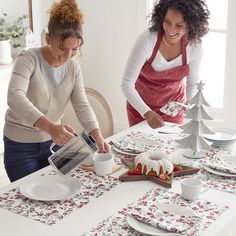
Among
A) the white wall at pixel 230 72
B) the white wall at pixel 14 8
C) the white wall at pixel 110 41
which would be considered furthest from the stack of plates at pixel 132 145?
the white wall at pixel 14 8

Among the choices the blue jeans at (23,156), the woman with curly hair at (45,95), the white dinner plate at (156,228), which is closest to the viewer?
the white dinner plate at (156,228)

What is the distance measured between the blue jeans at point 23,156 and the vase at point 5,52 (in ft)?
5.71

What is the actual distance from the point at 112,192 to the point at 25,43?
8.37 ft

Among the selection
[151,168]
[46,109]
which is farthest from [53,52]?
[151,168]

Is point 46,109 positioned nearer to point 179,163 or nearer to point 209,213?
point 179,163

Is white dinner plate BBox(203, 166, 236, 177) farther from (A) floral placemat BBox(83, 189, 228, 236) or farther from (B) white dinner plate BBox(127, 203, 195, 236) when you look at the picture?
(B) white dinner plate BBox(127, 203, 195, 236)

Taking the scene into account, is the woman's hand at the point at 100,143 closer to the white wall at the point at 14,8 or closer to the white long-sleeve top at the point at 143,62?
the white long-sleeve top at the point at 143,62

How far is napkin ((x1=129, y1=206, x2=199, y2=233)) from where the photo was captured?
1.49 meters

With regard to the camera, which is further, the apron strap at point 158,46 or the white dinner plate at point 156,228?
the apron strap at point 158,46

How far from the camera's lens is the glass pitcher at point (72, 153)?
5.60ft

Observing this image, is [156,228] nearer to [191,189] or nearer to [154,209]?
[154,209]

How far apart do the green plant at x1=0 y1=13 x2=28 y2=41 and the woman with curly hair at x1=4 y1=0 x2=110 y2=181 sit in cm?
192

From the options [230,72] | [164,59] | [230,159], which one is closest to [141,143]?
[230,159]

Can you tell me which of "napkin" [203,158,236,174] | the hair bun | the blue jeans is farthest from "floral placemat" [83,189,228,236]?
the hair bun
